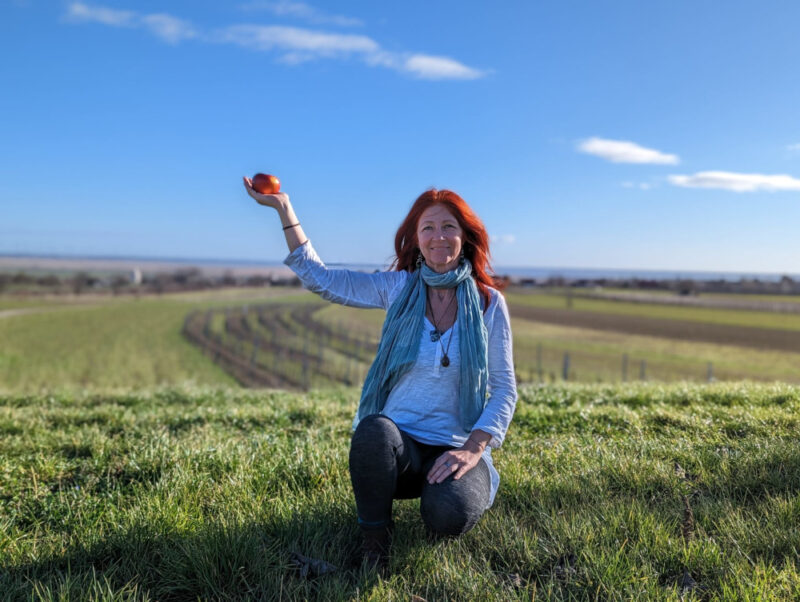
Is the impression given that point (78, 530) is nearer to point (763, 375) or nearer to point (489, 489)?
point (489, 489)

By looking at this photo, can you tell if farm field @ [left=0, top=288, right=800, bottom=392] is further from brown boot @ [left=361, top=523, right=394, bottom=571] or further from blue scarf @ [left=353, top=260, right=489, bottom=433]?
brown boot @ [left=361, top=523, right=394, bottom=571]

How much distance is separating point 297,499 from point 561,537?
4.59 ft

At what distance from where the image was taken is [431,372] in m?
2.88

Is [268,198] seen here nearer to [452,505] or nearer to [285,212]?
[285,212]

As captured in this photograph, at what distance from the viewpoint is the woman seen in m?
2.57

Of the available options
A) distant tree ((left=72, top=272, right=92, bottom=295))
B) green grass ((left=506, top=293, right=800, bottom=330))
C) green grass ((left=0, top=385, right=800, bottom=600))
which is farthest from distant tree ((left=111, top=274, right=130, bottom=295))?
green grass ((left=0, top=385, right=800, bottom=600))

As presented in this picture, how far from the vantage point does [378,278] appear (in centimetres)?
318

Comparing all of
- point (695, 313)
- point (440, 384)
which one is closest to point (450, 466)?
point (440, 384)

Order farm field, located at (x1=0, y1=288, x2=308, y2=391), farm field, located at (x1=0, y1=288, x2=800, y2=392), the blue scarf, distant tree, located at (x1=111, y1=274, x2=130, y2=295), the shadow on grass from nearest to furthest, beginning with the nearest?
1. the shadow on grass
2. the blue scarf
3. farm field, located at (x1=0, y1=288, x2=800, y2=392)
4. farm field, located at (x1=0, y1=288, x2=308, y2=391)
5. distant tree, located at (x1=111, y1=274, x2=130, y2=295)

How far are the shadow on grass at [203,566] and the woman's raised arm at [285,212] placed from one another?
56.1 inches

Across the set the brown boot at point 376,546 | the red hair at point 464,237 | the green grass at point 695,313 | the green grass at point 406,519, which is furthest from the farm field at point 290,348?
the brown boot at point 376,546

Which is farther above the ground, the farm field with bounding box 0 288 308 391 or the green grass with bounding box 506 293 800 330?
the green grass with bounding box 506 293 800 330

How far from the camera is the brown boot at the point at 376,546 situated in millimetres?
2551

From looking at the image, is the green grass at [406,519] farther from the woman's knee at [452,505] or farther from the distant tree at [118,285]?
the distant tree at [118,285]
